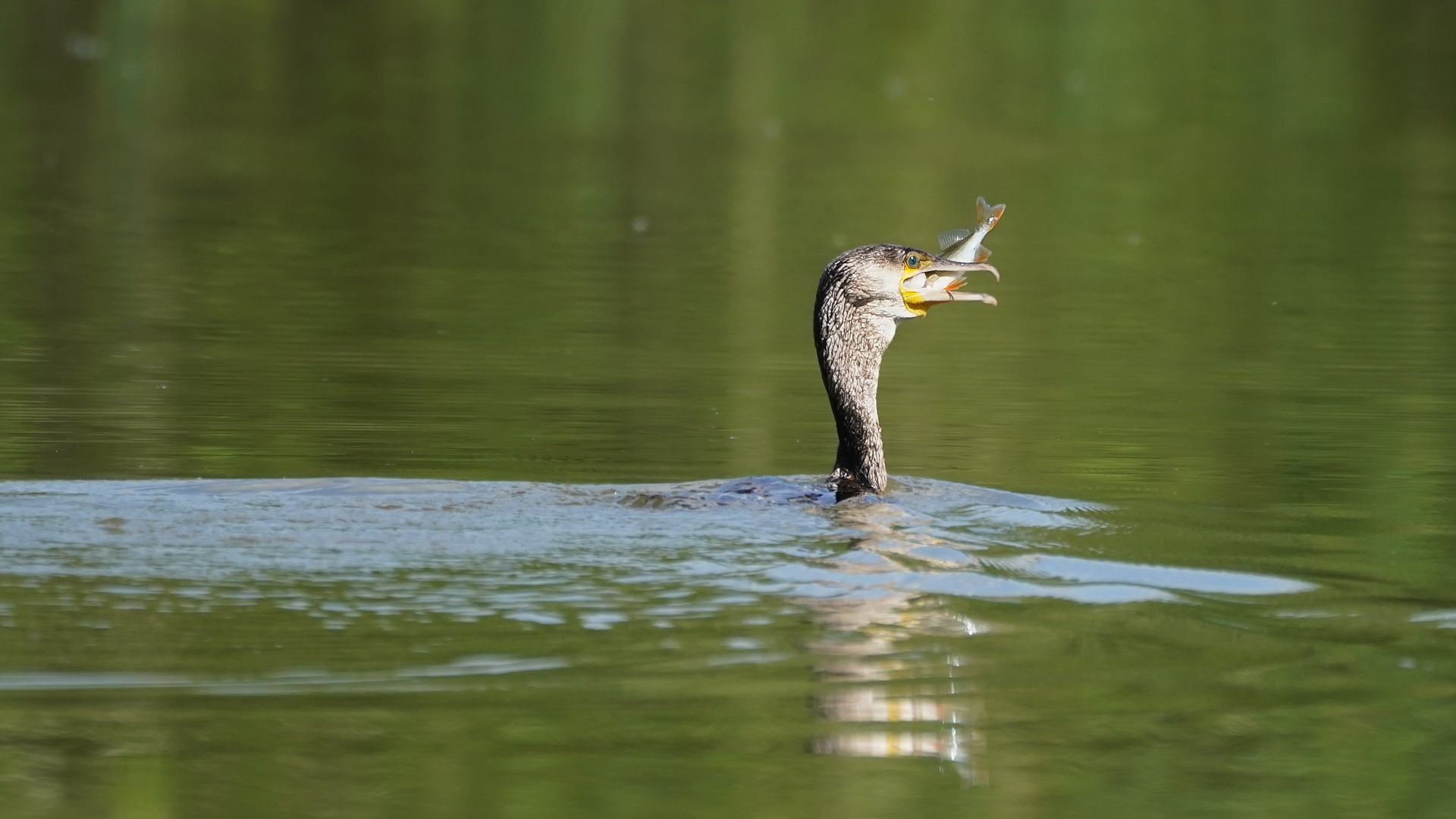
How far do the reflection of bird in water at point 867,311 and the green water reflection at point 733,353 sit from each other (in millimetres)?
612

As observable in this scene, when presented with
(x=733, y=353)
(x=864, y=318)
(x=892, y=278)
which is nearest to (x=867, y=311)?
(x=864, y=318)

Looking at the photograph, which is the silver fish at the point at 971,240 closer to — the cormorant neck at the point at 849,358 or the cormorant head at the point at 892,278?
the cormorant head at the point at 892,278

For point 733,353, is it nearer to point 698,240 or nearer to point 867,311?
point 867,311

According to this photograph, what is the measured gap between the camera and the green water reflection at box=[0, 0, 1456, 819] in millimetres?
4793

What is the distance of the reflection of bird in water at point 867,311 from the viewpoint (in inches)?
324

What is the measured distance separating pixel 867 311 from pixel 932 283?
0.27 metres

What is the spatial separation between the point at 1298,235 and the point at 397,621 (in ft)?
44.1

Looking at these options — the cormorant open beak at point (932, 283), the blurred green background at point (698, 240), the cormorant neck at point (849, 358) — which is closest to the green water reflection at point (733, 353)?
the blurred green background at point (698, 240)

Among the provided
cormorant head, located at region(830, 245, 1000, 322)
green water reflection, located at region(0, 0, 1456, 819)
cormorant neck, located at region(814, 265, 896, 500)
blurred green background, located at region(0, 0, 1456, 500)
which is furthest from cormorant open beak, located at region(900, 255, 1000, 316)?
blurred green background, located at region(0, 0, 1456, 500)

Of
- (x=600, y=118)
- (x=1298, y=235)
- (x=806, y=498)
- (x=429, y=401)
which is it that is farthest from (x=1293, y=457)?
(x=600, y=118)

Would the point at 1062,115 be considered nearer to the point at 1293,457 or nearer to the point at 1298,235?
the point at 1298,235

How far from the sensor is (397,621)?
18.3ft

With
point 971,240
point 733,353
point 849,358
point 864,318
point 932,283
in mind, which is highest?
Result: point 971,240

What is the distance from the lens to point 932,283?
830 centimetres
